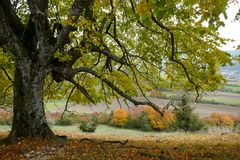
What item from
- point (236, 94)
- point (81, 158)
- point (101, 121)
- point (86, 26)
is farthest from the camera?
point (236, 94)

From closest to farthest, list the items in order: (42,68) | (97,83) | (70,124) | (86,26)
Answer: (86,26)
(42,68)
(97,83)
(70,124)

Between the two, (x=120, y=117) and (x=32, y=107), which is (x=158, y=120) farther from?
(x=32, y=107)

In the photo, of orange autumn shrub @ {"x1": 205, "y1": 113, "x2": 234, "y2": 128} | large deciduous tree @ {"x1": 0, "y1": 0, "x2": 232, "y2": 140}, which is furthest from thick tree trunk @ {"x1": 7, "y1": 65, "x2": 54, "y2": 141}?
orange autumn shrub @ {"x1": 205, "y1": 113, "x2": 234, "y2": 128}

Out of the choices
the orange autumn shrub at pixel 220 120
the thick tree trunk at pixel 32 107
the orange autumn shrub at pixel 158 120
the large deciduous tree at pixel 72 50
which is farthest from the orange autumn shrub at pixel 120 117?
the thick tree trunk at pixel 32 107

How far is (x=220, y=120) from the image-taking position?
6066 cm

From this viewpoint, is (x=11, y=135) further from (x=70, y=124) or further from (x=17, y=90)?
A: (x=70, y=124)

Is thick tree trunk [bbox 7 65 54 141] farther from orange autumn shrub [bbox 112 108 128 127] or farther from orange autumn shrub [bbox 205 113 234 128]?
orange autumn shrub [bbox 205 113 234 128]

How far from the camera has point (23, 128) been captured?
14727 millimetres

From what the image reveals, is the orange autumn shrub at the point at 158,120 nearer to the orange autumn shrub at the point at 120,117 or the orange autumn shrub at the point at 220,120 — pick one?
the orange autumn shrub at the point at 120,117

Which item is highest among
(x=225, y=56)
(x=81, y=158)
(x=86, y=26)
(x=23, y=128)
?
(x=86, y=26)

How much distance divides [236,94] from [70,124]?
181 ft

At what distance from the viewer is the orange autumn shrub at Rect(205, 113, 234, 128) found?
5939 cm

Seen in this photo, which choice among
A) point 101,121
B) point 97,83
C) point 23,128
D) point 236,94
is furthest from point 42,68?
point 236,94

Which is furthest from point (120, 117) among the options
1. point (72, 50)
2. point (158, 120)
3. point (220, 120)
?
point (72, 50)
